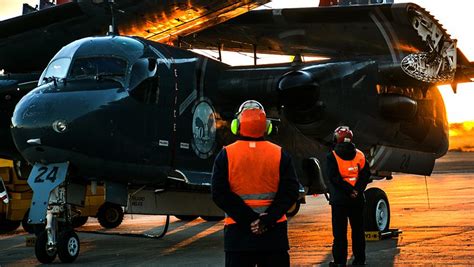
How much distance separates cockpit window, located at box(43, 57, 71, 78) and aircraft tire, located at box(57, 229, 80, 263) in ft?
8.12

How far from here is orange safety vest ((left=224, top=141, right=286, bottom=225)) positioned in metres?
6.30

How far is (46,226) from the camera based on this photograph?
1171 cm

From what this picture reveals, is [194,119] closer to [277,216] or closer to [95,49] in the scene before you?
[95,49]

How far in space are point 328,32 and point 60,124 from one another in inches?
306

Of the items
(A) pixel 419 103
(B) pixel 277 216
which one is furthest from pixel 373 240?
(B) pixel 277 216

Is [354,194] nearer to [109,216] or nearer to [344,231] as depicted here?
[344,231]

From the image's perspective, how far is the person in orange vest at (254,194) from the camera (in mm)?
6188

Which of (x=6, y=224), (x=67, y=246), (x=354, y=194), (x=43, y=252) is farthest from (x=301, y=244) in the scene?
(x=6, y=224)

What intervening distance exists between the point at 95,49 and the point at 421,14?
616 cm

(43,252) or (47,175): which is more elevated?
(47,175)

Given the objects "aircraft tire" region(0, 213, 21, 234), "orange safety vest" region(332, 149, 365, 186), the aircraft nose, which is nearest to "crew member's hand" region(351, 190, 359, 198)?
"orange safety vest" region(332, 149, 365, 186)

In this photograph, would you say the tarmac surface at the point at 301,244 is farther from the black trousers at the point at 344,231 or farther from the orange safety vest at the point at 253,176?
the orange safety vest at the point at 253,176

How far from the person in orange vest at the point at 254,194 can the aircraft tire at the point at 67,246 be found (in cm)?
594

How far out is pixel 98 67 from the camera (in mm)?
12188
